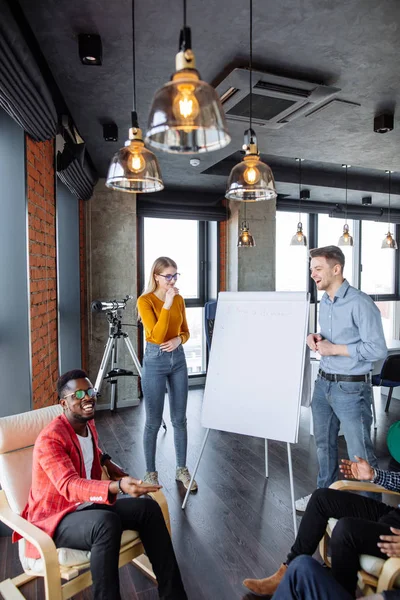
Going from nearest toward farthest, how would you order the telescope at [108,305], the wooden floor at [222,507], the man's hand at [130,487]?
the man's hand at [130,487] < the wooden floor at [222,507] < the telescope at [108,305]

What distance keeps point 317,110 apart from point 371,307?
164 cm

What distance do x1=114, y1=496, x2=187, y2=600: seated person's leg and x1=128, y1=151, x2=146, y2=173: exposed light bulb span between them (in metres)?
1.48

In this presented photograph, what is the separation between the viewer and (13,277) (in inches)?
99.7

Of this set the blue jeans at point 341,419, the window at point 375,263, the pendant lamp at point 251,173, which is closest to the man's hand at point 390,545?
the blue jeans at point 341,419

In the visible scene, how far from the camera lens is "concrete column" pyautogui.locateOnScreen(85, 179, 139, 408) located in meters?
5.06

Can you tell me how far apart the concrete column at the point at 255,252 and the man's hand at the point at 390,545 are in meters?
4.49

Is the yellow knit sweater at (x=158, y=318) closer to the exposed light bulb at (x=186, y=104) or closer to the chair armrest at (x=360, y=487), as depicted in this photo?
the chair armrest at (x=360, y=487)

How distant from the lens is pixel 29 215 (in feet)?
8.80

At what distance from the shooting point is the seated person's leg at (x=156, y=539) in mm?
1805

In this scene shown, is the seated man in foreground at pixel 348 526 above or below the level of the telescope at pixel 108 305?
below

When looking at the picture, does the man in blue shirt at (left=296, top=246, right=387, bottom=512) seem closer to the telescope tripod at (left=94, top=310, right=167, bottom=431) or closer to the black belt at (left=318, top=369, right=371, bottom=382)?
the black belt at (left=318, top=369, right=371, bottom=382)

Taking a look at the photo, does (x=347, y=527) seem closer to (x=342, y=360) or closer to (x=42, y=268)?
(x=342, y=360)

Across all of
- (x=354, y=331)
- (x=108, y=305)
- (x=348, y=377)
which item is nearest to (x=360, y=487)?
(x=348, y=377)

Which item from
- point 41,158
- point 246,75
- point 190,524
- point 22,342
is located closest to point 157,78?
point 246,75
